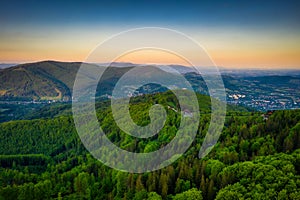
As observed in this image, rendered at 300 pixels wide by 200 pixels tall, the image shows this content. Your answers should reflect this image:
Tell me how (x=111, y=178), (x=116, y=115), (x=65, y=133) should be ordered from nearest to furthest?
(x=111, y=178)
(x=116, y=115)
(x=65, y=133)

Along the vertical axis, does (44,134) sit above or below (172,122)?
below

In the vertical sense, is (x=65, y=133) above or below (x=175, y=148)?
below

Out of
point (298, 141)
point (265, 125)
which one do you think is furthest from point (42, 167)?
point (298, 141)

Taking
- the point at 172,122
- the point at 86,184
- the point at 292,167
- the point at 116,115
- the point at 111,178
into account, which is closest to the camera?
the point at 292,167

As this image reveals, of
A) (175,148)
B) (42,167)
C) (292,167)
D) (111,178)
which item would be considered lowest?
(42,167)

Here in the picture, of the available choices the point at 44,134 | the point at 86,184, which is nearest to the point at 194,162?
the point at 86,184

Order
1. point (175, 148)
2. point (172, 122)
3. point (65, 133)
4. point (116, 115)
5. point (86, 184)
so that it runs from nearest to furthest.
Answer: point (86, 184) → point (175, 148) → point (172, 122) → point (116, 115) → point (65, 133)

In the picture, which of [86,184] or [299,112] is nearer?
[86,184]

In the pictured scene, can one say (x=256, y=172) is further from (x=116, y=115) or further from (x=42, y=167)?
(x=116, y=115)

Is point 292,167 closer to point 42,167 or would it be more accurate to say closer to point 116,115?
point 42,167
